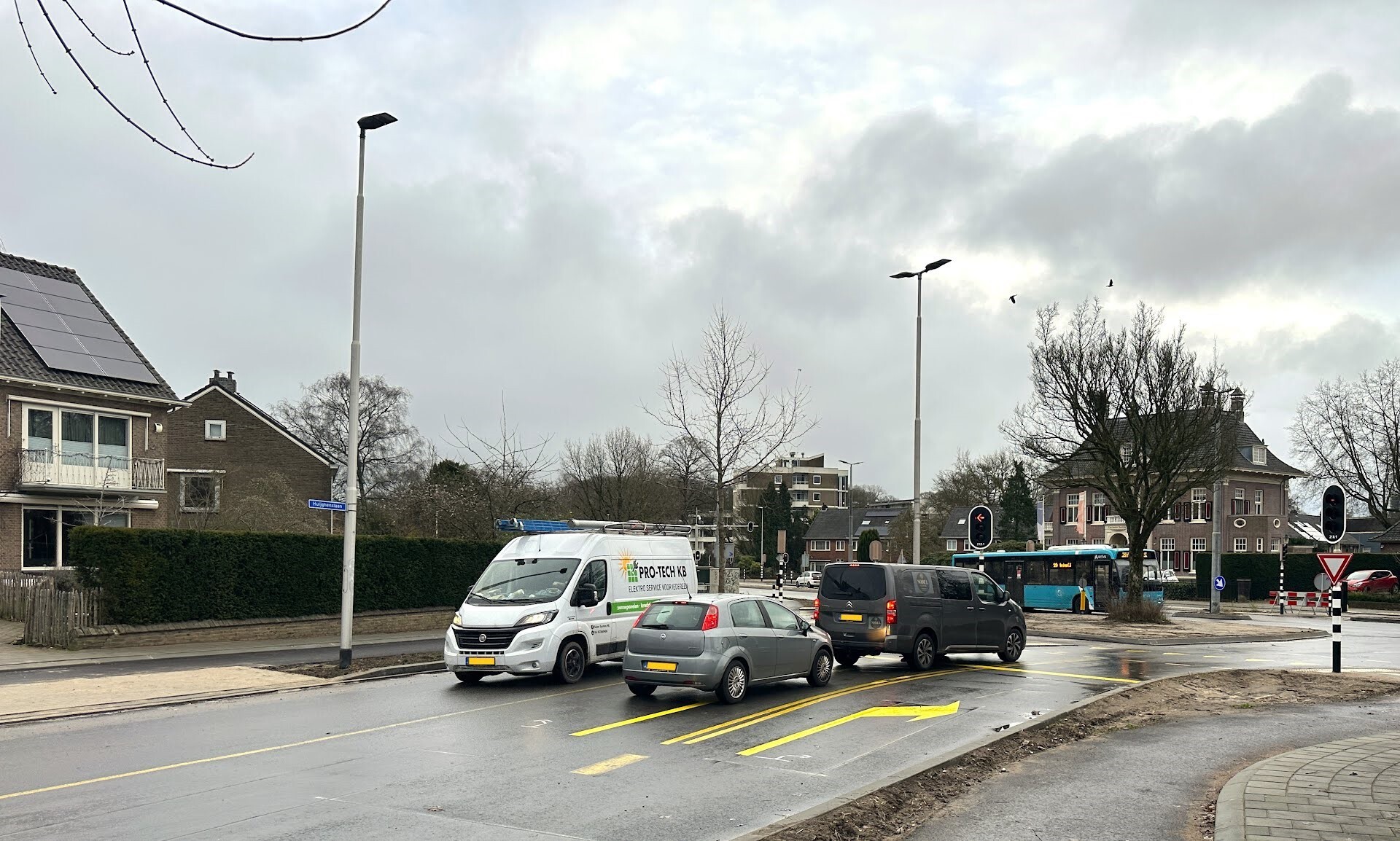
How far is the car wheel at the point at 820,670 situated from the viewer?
1684 cm

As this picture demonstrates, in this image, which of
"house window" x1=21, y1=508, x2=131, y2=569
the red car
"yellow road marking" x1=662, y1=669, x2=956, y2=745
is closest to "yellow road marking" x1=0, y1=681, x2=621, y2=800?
"yellow road marking" x1=662, y1=669, x2=956, y2=745

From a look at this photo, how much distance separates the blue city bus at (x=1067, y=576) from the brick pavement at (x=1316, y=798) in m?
35.2

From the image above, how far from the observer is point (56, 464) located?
33.0 meters

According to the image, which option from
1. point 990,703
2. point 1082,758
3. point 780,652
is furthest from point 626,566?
point 1082,758

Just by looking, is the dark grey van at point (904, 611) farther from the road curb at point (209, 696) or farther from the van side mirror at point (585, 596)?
the road curb at point (209, 696)

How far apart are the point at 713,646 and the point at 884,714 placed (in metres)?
2.33

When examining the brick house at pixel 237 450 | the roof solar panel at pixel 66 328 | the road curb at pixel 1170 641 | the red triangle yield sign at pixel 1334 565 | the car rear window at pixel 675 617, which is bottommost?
the road curb at pixel 1170 641

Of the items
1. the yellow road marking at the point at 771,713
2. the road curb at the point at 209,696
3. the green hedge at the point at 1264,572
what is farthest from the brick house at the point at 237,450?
the green hedge at the point at 1264,572

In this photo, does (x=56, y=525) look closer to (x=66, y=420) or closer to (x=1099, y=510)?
(x=66, y=420)

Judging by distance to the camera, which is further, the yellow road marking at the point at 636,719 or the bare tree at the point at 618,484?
the bare tree at the point at 618,484

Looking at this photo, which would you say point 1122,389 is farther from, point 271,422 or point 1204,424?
point 271,422

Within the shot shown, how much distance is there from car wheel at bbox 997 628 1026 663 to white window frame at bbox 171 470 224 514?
28.8m

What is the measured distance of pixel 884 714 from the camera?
14117mm

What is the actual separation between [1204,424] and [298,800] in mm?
33186
